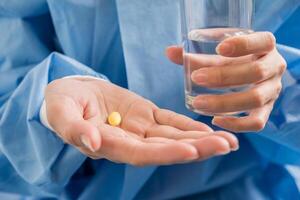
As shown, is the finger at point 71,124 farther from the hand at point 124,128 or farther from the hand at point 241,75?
the hand at point 241,75

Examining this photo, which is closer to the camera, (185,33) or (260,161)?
(185,33)

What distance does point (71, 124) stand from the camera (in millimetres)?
448

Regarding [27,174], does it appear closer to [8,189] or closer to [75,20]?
[8,189]

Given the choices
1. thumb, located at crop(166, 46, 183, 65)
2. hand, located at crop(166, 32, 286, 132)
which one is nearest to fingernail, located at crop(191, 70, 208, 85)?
hand, located at crop(166, 32, 286, 132)

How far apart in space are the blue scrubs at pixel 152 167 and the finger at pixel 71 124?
159 millimetres

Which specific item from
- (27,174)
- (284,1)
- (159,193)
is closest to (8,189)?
(27,174)

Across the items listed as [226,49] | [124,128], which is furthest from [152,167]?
[226,49]

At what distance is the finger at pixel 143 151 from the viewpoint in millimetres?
398

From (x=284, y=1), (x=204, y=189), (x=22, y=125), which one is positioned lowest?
(x=204, y=189)

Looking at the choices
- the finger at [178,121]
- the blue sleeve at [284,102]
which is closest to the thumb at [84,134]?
the finger at [178,121]

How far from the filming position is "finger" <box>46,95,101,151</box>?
424 millimetres

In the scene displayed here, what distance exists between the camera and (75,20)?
729 millimetres

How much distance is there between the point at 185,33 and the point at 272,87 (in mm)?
118

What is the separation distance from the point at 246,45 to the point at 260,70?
4 centimetres
